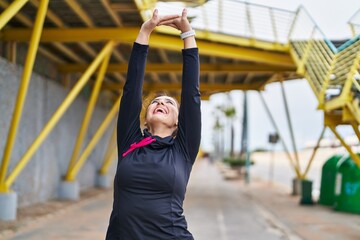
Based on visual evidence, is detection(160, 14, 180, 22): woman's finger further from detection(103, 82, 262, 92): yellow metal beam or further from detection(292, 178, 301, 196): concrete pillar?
detection(103, 82, 262, 92): yellow metal beam

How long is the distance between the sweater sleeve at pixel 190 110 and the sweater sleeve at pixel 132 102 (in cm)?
23

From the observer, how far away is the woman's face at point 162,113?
8.36ft

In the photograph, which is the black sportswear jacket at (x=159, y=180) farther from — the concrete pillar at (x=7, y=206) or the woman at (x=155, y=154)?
the concrete pillar at (x=7, y=206)

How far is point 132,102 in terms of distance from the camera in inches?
104

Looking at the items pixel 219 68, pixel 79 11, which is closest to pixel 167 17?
pixel 79 11

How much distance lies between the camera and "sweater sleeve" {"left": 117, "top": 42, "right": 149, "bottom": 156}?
2.62 metres

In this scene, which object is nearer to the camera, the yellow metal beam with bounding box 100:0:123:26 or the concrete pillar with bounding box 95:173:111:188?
the yellow metal beam with bounding box 100:0:123:26

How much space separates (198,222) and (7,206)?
451 cm

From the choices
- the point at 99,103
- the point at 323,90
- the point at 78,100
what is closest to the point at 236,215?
the point at 323,90

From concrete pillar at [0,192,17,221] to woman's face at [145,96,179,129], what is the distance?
367 inches

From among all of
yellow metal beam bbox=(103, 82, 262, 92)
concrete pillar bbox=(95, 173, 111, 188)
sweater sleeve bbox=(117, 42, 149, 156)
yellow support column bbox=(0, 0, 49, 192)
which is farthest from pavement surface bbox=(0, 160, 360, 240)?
sweater sleeve bbox=(117, 42, 149, 156)

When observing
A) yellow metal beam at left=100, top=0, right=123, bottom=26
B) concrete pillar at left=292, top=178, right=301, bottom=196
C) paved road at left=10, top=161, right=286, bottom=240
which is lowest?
paved road at left=10, top=161, right=286, bottom=240

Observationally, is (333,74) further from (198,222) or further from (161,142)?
(161,142)

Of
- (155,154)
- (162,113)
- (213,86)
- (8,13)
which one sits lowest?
(155,154)
